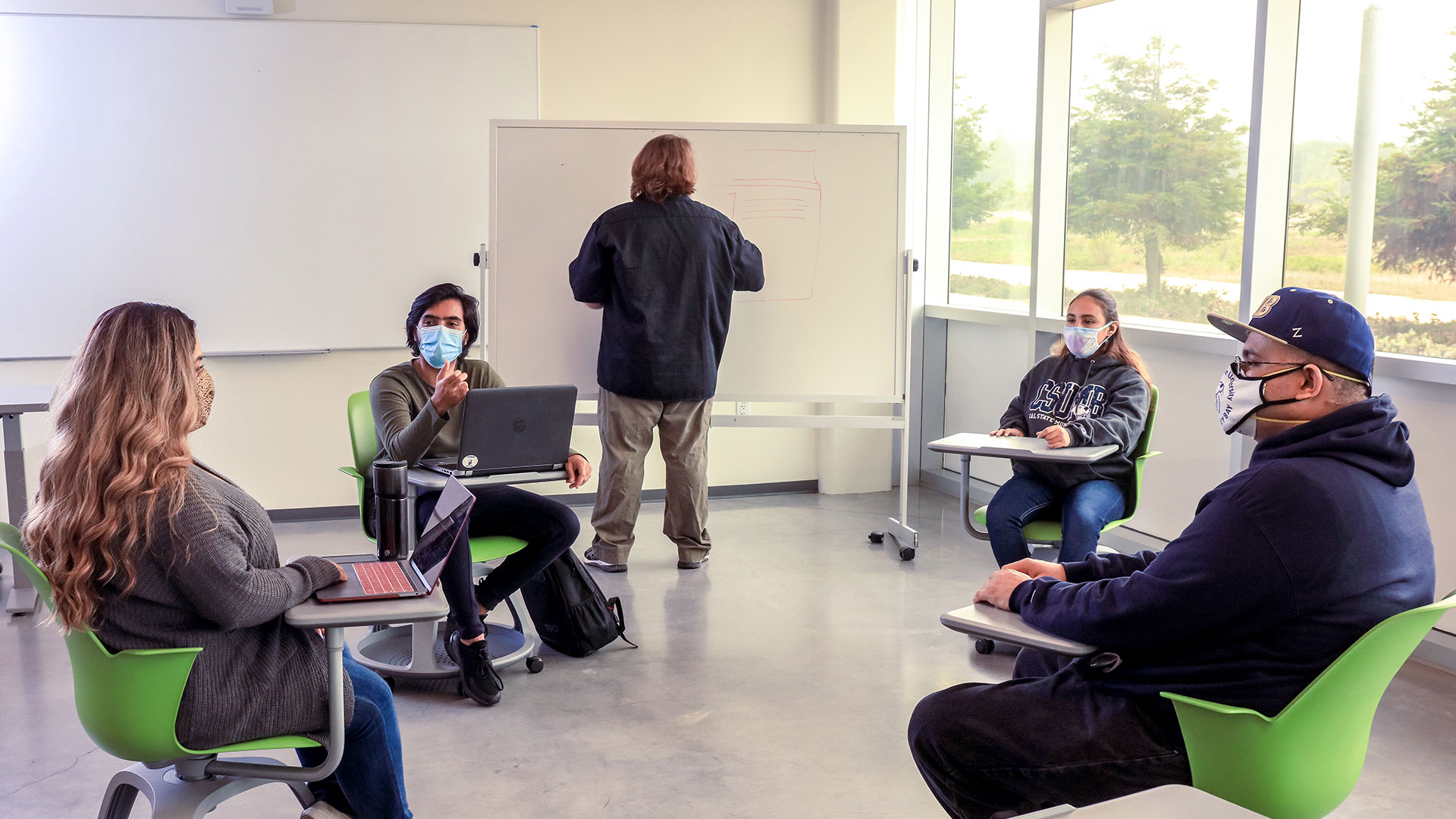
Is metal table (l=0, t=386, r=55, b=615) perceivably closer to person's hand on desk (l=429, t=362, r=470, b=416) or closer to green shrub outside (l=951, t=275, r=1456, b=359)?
person's hand on desk (l=429, t=362, r=470, b=416)

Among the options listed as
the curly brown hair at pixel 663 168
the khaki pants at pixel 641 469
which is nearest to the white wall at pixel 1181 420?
the khaki pants at pixel 641 469

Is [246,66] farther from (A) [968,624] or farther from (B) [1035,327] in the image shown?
(A) [968,624]

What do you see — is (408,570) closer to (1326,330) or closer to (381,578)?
(381,578)

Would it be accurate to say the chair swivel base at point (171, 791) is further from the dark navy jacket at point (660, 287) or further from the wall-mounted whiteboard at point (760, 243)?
the wall-mounted whiteboard at point (760, 243)

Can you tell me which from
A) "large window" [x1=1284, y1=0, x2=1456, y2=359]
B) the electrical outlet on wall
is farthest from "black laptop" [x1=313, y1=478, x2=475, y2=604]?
the electrical outlet on wall

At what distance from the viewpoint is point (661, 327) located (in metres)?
4.34

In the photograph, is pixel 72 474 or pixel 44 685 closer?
pixel 72 474

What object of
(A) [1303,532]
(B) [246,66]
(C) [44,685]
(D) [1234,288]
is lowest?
(C) [44,685]

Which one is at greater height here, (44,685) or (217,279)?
(217,279)

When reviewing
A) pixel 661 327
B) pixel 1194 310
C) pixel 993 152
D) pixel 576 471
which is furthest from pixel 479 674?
pixel 993 152

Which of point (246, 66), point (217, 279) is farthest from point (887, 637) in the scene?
point (246, 66)

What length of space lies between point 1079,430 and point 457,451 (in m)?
1.93

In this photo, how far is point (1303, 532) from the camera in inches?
63.2

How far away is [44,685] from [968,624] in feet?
9.45
